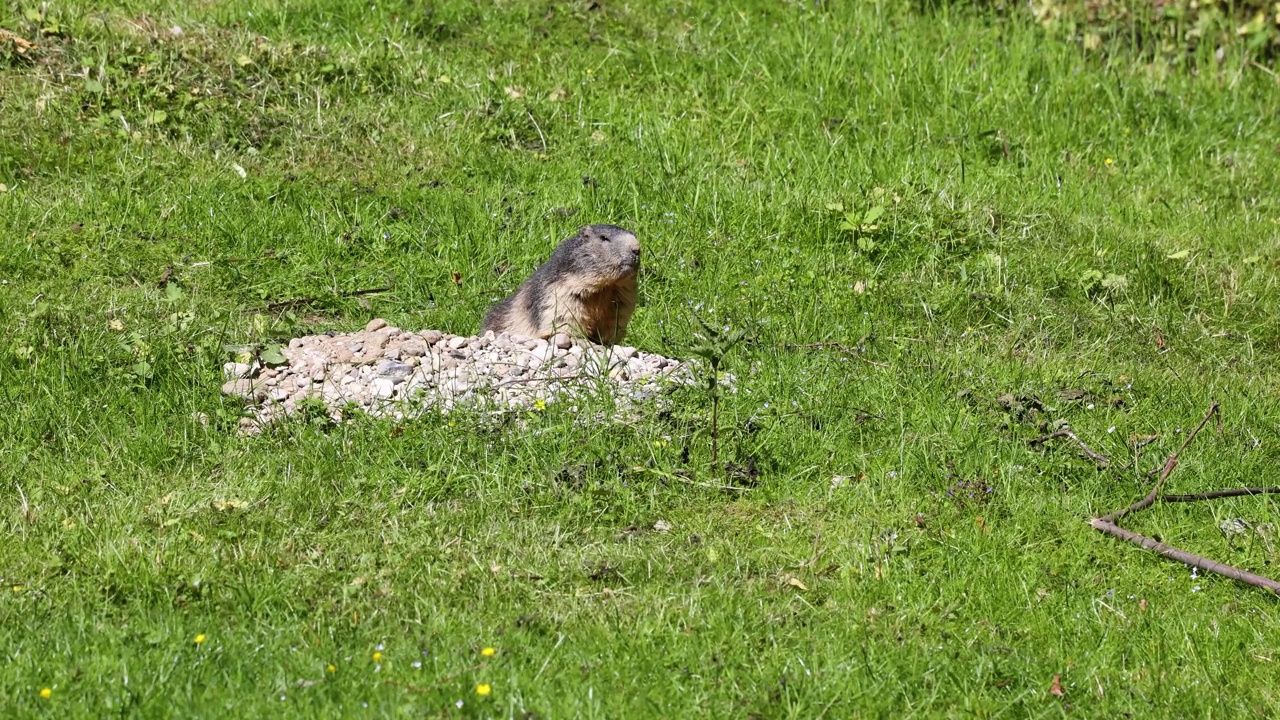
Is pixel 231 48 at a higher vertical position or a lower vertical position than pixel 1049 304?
higher

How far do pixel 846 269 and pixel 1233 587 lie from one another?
129 inches

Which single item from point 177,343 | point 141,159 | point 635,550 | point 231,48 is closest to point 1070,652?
point 635,550

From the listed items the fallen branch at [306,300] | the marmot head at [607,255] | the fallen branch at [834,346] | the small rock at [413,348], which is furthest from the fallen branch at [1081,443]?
the fallen branch at [306,300]

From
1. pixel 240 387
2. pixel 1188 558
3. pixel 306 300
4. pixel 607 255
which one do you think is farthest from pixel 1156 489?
pixel 306 300

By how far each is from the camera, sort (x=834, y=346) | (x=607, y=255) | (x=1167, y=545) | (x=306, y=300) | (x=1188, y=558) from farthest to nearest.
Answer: (x=306, y=300)
(x=834, y=346)
(x=607, y=255)
(x=1167, y=545)
(x=1188, y=558)

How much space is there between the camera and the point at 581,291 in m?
7.05

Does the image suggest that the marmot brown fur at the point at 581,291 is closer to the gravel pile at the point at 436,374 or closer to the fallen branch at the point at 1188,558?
the gravel pile at the point at 436,374

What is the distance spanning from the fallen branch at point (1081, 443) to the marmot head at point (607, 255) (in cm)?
211

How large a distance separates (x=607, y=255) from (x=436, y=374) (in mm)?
1155

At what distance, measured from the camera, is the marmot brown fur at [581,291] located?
7.00 metres

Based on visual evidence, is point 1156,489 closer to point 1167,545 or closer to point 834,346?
point 1167,545

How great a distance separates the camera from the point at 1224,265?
8.56 meters

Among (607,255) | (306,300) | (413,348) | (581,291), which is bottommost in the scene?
(306,300)

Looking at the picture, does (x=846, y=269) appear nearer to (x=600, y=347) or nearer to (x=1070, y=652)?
(x=600, y=347)
